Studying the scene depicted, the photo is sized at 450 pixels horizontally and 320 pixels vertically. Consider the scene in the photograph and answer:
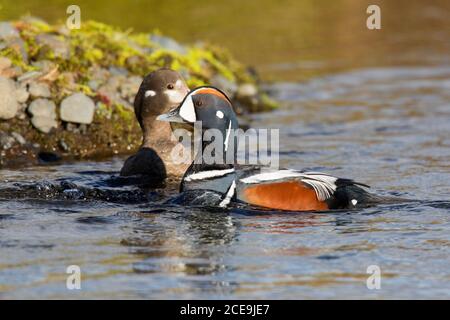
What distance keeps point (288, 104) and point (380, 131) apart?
2507 millimetres

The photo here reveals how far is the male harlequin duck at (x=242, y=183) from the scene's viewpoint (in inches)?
345

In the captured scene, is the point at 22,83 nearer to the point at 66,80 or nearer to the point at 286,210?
the point at 66,80

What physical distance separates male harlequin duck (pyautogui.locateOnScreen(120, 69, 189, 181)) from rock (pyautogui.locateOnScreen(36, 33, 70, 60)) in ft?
6.48

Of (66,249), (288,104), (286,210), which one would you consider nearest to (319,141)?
(288,104)

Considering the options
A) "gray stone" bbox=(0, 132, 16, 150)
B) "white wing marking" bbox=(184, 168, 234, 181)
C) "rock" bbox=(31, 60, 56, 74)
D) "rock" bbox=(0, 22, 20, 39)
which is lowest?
"white wing marking" bbox=(184, 168, 234, 181)

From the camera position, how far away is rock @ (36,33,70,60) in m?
12.4

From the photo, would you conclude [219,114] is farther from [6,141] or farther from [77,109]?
[6,141]

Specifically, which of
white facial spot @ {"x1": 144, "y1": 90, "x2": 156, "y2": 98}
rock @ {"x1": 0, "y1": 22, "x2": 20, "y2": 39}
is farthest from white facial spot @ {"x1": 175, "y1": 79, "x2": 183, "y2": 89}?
rock @ {"x1": 0, "y1": 22, "x2": 20, "y2": 39}

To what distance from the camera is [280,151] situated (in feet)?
40.1

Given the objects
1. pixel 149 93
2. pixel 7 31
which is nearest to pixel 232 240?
pixel 149 93

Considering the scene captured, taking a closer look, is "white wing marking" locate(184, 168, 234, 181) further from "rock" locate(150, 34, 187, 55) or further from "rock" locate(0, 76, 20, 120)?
"rock" locate(150, 34, 187, 55)

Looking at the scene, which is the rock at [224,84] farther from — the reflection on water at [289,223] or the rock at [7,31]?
the rock at [7,31]

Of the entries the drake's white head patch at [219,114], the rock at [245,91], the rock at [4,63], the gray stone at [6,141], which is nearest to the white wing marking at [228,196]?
the drake's white head patch at [219,114]

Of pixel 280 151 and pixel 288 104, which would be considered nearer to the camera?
pixel 280 151
